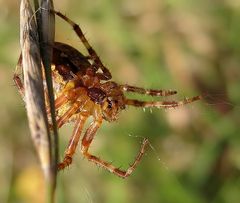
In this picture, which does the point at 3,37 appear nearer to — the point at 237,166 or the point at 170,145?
the point at 170,145

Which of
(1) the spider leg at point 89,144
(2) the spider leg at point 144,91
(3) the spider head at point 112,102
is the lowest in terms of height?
(1) the spider leg at point 89,144

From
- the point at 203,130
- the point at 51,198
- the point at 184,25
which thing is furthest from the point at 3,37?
the point at 51,198

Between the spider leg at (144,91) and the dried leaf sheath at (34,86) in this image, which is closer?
the dried leaf sheath at (34,86)

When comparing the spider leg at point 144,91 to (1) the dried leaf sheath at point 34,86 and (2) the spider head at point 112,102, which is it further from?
(1) the dried leaf sheath at point 34,86

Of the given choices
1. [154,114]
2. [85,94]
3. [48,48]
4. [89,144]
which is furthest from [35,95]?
[154,114]

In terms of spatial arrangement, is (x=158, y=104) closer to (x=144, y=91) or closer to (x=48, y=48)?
(x=144, y=91)

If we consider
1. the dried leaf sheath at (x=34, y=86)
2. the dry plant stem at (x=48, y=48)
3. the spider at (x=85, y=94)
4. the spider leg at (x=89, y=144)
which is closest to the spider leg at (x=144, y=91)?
the spider at (x=85, y=94)
